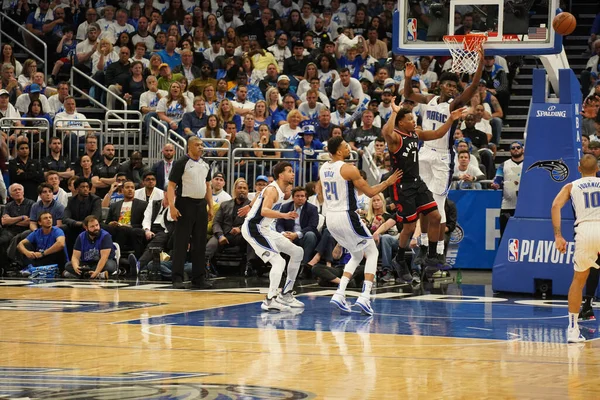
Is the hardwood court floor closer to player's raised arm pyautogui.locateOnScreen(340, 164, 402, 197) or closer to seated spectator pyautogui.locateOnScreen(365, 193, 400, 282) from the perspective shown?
player's raised arm pyautogui.locateOnScreen(340, 164, 402, 197)

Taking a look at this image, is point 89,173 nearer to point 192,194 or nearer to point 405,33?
point 192,194

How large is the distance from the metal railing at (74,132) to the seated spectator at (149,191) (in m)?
2.09

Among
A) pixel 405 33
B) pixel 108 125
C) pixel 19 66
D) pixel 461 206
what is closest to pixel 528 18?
pixel 405 33

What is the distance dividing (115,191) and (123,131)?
1.62m

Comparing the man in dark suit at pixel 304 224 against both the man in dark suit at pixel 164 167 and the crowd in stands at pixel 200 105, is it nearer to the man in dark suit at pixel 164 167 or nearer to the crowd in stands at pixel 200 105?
the crowd in stands at pixel 200 105

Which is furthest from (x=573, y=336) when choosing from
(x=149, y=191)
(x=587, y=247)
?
(x=149, y=191)

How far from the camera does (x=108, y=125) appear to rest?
2252cm

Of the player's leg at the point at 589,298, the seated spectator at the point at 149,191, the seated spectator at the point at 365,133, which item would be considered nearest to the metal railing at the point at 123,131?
the seated spectator at the point at 149,191

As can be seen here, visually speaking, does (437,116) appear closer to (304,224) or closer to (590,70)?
(304,224)

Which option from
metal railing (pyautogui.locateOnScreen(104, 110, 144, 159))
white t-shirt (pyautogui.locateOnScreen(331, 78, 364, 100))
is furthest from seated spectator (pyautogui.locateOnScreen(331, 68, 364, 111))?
metal railing (pyautogui.locateOnScreen(104, 110, 144, 159))

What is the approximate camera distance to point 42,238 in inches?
725

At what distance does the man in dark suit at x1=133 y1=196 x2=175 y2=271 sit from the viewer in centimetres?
1831

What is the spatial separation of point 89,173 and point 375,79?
673 cm

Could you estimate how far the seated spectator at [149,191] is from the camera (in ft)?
62.1
